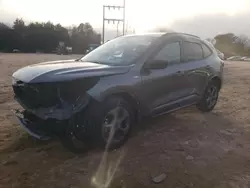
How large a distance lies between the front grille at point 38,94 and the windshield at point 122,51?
3.98 feet

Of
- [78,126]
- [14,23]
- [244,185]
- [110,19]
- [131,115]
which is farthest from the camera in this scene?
[14,23]

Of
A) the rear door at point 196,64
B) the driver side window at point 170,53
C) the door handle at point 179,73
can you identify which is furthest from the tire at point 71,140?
the rear door at point 196,64

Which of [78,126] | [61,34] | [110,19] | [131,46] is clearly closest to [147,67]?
[131,46]

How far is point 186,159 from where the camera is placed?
4.51 metres

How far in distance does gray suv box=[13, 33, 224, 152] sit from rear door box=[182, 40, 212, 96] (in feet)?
0.06

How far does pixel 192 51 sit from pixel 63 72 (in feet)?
9.45

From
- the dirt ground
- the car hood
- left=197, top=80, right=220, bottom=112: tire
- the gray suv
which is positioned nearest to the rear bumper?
the gray suv

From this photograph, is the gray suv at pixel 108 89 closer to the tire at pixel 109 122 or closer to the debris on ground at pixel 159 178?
the tire at pixel 109 122

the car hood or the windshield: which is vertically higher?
the windshield

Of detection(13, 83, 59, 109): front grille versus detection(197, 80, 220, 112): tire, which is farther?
detection(197, 80, 220, 112): tire

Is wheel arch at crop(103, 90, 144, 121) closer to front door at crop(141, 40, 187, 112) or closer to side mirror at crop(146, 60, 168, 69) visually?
front door at crop(141, 40, 187, 112)

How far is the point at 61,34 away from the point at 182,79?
189 feet

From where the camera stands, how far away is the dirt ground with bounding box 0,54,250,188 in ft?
12.8

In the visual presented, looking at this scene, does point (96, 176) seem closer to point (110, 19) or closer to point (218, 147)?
point (218, 147)
